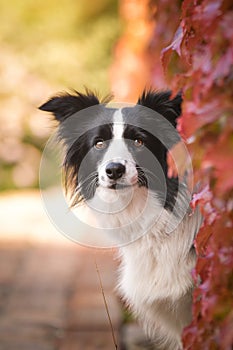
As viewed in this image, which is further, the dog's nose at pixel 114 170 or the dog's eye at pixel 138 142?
the dog's eye at pixel 138 142

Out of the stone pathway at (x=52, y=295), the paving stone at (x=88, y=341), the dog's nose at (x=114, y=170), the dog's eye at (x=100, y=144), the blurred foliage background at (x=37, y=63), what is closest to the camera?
the dog's nose at (x=114, y=170)

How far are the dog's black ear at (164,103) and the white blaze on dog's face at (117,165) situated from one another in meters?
0.22

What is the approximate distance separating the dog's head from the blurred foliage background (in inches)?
237

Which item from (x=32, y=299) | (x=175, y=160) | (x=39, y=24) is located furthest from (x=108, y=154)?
(x=39, y=24)

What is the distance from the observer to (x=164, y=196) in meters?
3.06

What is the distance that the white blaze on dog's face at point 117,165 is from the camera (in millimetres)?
2803

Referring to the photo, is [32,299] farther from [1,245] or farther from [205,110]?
[205,110]

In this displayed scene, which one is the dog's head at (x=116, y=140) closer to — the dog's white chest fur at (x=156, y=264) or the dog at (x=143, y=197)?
the dog at (x=143, y=197)

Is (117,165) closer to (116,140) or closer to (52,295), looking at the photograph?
(116,140)

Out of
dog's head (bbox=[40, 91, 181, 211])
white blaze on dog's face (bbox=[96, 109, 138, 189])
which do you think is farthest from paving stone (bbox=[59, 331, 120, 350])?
white blaze on dog's face (bbox=[96, 109, 138, 189])

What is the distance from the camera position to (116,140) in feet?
9.67

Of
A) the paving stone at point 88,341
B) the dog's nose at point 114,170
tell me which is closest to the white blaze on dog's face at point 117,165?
the dog's nose at point 114,170

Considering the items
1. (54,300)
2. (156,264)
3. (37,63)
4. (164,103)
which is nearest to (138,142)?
(164,103)

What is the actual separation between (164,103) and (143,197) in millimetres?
452
